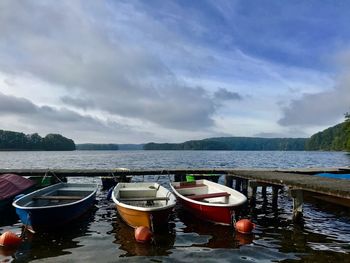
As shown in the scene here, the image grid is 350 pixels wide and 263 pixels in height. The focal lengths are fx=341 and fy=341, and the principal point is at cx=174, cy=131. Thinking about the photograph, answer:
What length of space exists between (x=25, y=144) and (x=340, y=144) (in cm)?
14685

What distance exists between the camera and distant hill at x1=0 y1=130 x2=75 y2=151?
16038 cm

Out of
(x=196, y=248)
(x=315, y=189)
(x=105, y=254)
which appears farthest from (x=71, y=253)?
(x=315, y=189)

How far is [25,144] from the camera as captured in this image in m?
162

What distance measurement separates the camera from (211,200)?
16781 mm

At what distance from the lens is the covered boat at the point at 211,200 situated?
1358 centimetres

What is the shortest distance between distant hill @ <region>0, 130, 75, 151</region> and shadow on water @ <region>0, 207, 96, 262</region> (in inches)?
6370

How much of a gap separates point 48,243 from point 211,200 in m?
7.95

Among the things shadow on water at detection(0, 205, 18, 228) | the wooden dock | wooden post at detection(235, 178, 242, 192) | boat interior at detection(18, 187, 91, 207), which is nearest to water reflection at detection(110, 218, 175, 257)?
boat interior at detection(18, 187, 91, 207)

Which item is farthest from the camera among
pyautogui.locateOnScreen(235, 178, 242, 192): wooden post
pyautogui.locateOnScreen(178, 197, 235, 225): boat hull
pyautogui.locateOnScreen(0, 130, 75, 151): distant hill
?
pyautogui.locateOnScreen(0, 130, 75, 151): distant hill

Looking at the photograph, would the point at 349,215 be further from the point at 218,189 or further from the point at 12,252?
the point at 12,252

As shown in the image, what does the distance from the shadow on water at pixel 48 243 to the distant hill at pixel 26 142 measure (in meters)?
162

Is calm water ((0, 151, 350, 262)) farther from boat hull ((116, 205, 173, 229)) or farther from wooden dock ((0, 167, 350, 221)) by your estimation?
wooden dock ((0, 167, 350, 221))

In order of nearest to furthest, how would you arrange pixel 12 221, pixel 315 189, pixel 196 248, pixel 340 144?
pixel 196 248, pixel 315 189, pixel 12 221, pixel 340 144

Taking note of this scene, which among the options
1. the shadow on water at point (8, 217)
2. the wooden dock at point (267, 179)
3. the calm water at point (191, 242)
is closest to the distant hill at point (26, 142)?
the wooden dock at point (267, 179)
